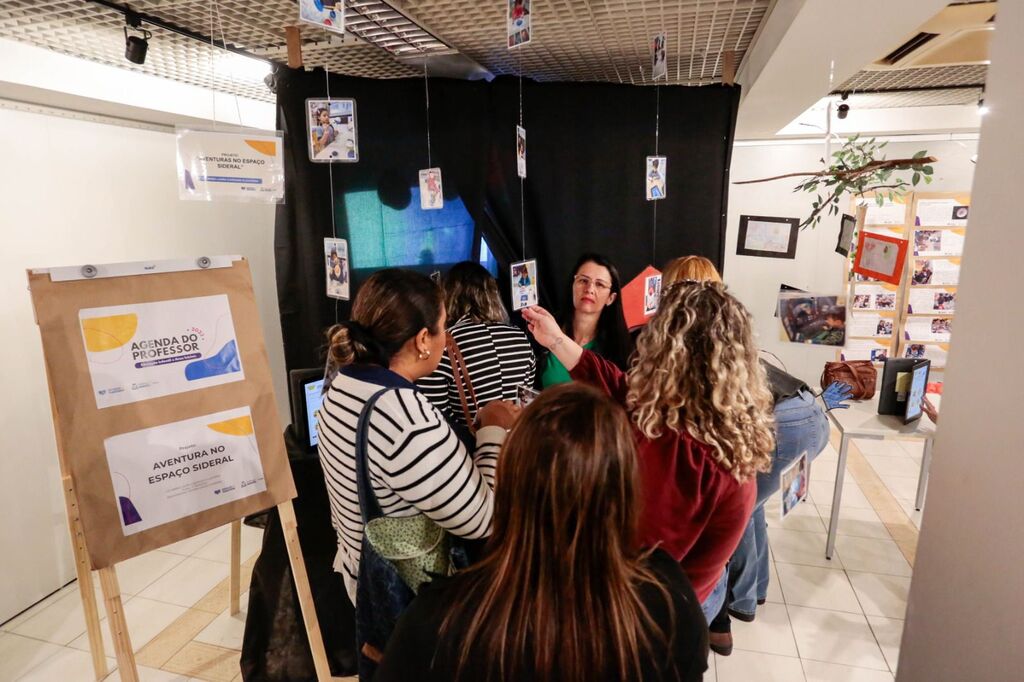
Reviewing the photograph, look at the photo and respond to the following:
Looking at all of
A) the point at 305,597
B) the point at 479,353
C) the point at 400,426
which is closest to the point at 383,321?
the point at 400,426

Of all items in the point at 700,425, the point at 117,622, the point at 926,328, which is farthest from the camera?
the point at 926,328

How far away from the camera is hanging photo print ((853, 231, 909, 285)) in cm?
247

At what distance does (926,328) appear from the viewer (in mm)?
5051

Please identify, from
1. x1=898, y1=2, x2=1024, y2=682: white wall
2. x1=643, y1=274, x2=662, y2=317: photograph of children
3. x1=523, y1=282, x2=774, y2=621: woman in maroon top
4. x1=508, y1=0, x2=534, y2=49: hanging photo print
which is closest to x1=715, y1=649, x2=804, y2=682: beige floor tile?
x1=523, y1=282, x2=774, y2=621: woman in maroon top

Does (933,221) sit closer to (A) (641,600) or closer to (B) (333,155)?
(B) (333,155)

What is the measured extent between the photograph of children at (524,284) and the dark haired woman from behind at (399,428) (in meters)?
1.29

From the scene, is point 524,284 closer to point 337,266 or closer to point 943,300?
point 337,266

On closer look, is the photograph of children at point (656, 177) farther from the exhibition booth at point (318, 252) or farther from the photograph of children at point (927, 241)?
the photograph of children at point (927, 241)

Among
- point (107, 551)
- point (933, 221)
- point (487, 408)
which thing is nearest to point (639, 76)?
point (487, 408)

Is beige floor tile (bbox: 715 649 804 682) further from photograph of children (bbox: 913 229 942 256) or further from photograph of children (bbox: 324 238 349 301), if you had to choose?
photograph of children (bbox: 913 229 942 256)

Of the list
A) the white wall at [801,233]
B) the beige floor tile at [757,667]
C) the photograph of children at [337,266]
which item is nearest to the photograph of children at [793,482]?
the beige floor tile at [757,667]

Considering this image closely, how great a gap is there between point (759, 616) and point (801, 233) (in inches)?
146

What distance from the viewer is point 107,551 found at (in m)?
1.60

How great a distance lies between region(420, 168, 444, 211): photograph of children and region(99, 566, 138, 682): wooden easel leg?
70.8 inches
